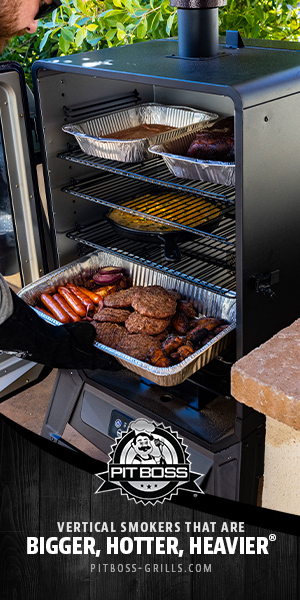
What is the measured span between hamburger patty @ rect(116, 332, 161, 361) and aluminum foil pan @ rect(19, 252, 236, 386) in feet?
0.18

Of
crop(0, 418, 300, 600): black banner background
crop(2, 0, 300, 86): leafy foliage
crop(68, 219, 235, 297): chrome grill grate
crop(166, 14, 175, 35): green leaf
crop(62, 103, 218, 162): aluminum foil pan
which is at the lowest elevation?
crop(0, 418, 300, 600): black banner background

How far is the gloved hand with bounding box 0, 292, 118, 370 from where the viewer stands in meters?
1.89

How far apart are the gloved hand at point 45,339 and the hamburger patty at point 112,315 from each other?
7cm

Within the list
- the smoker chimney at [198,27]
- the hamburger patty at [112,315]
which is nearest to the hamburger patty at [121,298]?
the hamburger patty at [112,315]

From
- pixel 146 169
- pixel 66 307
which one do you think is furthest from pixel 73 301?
pixel 146 169

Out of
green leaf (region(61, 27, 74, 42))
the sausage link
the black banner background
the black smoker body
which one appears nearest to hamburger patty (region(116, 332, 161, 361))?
the black smoker body

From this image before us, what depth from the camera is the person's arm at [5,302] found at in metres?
1.81

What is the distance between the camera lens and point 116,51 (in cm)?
201

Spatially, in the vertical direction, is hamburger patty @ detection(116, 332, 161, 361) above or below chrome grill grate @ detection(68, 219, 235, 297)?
below

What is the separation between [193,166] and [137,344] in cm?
55

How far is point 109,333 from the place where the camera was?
1947 millimetres

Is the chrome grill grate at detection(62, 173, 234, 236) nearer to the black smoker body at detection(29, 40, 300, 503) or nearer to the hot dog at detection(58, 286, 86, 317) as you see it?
the black smoker body at detection(29, 40, 300, 503)

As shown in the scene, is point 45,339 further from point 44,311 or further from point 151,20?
point 151,20

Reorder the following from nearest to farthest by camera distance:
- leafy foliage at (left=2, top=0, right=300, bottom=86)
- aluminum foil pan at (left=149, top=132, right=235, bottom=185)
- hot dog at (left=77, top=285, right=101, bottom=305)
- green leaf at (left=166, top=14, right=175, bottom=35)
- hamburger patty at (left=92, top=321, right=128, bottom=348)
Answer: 1. aluminum foil pan at (left=149, top=132, right=235, bottom=185)
2. hamburger patty at (left=92, top=321, right=128, bottom=348)
3. hot dog at (left=77, top=285, right=101, bottom=305)
4. green leaf at (left=166, top=14, right=175, bottom=35)
5. leafy foliage at (left=2, top=0, right=300, bottom=86)
